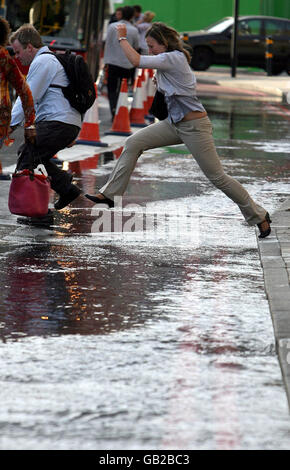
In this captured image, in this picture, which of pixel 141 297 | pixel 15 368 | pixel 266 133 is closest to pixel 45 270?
pixel 141 297

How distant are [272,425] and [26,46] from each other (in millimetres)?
5194

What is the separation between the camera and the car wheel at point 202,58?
36219 millimetres

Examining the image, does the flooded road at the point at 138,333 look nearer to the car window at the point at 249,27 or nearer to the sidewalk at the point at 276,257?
the sidewalk at the point at 276,257

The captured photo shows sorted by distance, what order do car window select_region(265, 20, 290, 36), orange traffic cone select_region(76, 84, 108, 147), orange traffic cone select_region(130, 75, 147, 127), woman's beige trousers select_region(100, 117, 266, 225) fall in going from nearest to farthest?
woman's beige trousers select_region(100, 117, 266, 225) → orange traffic cone select_region(76, 84, 108, 147) → orange traffic cone select_region(130, 75, 147, 127) → car window select_region(265, 20, 290, 36)

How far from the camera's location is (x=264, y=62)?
120 ft

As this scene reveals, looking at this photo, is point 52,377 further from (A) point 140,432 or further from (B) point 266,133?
(B) point 266,133

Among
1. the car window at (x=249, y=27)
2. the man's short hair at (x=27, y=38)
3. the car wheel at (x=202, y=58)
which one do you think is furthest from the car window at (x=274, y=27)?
the man's short hair at (x=27, y=38)

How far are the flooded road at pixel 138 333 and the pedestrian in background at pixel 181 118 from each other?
1.12ft

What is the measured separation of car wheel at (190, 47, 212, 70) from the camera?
1426 inches

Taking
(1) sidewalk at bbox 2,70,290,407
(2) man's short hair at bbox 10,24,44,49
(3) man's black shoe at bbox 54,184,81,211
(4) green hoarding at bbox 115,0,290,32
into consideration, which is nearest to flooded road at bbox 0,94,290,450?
(1) sidewalk at bbox 2,70,290,407

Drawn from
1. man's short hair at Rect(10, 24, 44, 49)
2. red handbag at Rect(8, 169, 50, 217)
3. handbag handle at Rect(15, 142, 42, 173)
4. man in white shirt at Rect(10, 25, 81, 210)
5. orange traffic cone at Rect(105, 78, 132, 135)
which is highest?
man's short hair at Rect(10, 24, 44, 49)

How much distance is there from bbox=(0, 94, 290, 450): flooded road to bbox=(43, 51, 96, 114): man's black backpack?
3.32ft

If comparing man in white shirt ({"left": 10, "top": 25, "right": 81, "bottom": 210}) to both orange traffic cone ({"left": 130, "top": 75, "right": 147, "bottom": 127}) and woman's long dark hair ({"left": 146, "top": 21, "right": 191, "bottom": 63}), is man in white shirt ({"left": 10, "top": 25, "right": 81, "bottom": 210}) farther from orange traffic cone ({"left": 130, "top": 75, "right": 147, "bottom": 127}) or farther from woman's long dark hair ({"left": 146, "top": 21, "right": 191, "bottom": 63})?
orange traffic cone ({"left": 130, "top": 75, "right": 147, "bottom": 127})

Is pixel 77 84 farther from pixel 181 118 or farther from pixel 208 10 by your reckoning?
pixel 208 10
